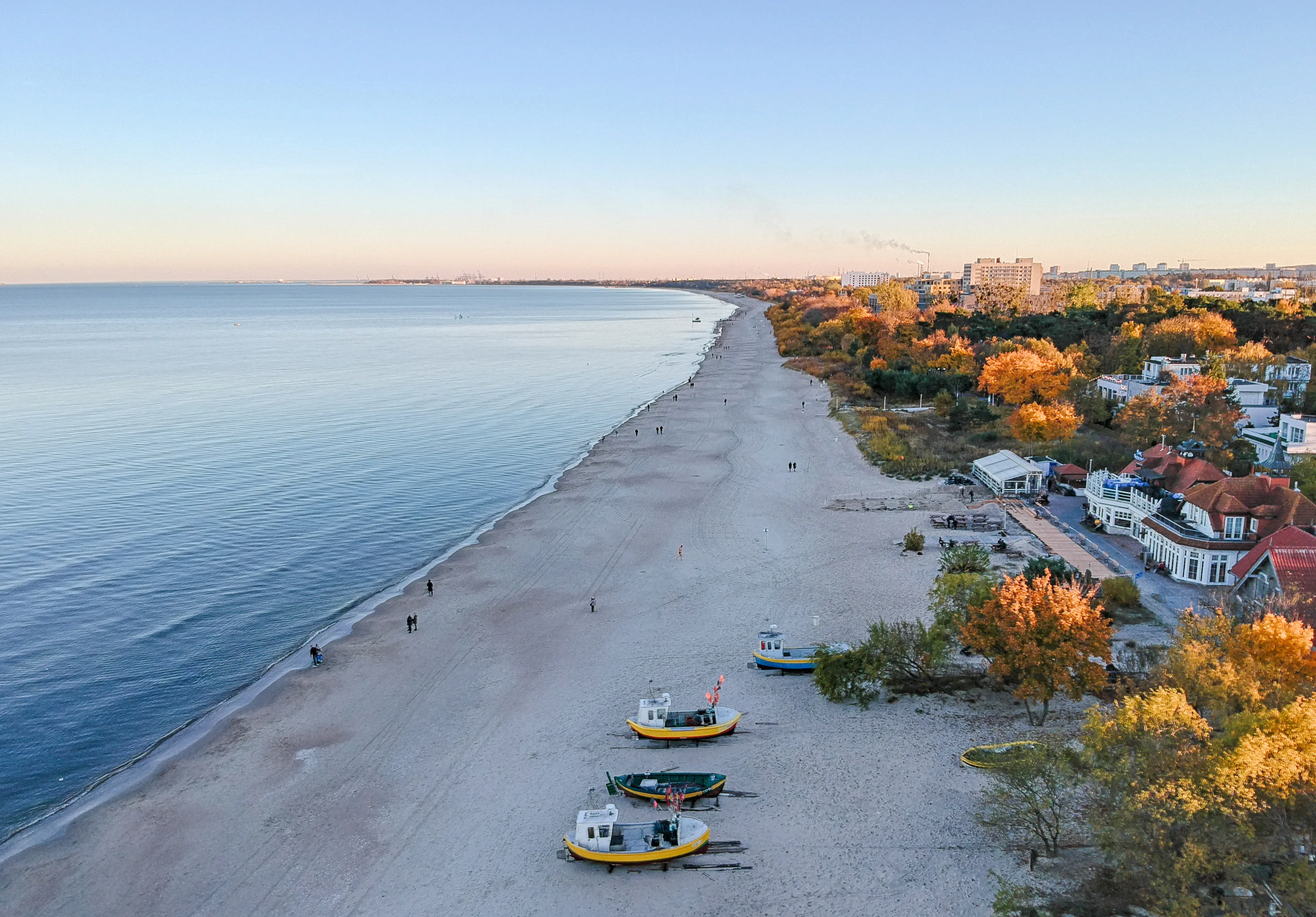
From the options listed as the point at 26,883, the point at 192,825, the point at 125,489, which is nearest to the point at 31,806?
the point at 26,883


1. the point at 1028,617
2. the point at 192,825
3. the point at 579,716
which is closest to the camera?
the point at 192,825

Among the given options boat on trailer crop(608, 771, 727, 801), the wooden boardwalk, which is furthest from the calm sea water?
the wooden boardwalk

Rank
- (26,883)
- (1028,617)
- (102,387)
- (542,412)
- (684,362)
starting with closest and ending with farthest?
(26,883), (1028,617), (542,412), (102,387), (684,362)

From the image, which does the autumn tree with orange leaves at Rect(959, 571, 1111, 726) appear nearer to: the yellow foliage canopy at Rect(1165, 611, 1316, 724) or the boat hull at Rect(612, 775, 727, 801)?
the yellow foliage canopy at Rect(1165, 611, 1316, 724)

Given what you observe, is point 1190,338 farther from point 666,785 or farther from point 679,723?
point 666,785

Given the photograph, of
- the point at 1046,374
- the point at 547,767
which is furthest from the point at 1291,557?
the point at 1046,374

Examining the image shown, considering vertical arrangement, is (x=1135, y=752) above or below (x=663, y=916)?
above

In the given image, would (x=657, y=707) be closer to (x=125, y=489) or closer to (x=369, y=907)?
(x=369, y=907)
